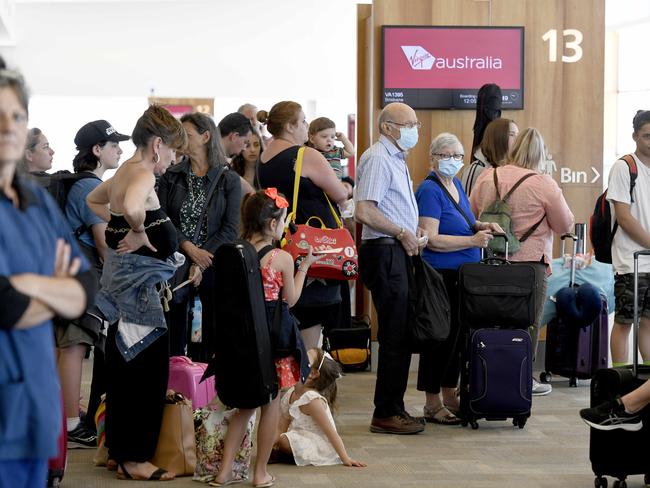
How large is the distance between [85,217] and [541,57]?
418 cm

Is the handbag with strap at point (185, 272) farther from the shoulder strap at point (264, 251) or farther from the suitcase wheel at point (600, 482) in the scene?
the suitcase wheel at point (600, 482)

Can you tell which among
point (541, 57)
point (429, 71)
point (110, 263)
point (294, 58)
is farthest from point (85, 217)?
point (294, 58)

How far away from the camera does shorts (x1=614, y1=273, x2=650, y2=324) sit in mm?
5672

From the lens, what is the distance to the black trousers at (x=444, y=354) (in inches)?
231

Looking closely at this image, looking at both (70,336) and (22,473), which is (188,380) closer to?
(70,336)

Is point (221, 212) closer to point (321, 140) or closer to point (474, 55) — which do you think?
point (321, 140)

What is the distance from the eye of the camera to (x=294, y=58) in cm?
1520

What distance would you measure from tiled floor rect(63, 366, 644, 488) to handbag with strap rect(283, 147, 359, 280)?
800mm

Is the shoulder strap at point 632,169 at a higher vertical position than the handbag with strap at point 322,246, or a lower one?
higher

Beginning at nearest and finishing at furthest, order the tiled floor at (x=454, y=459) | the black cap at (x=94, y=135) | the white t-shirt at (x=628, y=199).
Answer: the tiled floor at (x=454, y=459) < the black cap at (x=94, y=135) < the white t-shirt at (x=628, y=199)

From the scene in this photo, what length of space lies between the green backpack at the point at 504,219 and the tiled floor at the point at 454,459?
93cm

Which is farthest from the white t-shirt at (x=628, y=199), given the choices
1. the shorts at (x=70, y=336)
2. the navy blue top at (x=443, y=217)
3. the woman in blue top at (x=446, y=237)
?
the shorts at (x=70, y=336)

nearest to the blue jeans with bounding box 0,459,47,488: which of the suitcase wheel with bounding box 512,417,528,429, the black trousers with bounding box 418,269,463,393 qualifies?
the black trousers with bounding box 418,269,463,393

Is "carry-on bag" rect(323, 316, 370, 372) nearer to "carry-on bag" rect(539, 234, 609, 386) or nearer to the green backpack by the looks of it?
"carry-on bag" rect(539, 234, 609, 386)
